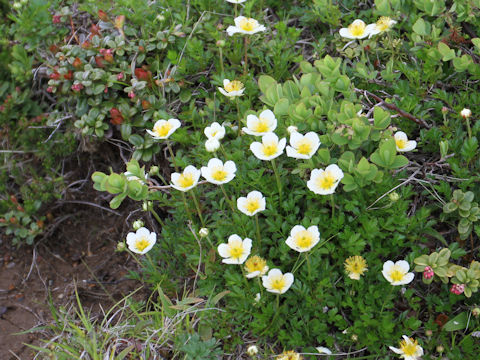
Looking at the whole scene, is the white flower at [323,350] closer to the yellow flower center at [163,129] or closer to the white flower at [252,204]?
the white flower at [252,204]

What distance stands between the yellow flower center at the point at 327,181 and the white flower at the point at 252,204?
24 centimetres

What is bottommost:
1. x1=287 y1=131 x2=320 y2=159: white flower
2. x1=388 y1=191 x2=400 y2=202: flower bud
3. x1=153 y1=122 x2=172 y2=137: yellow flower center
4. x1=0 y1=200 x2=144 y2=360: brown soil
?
x1=0 y1=200 x2=144 y2=360: brown soil

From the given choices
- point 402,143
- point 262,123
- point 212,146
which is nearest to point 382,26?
point 402,143

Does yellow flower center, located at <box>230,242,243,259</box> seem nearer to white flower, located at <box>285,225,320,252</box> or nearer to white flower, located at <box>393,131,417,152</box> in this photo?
white flower, located at <box>285,225,320,252</box>

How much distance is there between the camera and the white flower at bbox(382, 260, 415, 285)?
2039 mm

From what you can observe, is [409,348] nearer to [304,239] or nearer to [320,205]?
[304,239]

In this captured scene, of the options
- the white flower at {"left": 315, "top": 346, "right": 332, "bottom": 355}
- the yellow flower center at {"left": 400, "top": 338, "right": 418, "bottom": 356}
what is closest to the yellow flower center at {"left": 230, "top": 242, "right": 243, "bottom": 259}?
the white flower at {"left": 315, "top": 346, "right": 332, "bottom": 355}

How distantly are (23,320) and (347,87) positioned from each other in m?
2.14

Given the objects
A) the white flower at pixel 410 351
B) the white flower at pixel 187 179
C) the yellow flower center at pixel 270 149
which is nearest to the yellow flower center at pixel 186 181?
the white flower at pixel 187 179

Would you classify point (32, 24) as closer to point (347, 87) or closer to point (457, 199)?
point (347, 87)

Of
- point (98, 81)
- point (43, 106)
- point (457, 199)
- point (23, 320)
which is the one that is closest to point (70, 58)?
point (98, 81)

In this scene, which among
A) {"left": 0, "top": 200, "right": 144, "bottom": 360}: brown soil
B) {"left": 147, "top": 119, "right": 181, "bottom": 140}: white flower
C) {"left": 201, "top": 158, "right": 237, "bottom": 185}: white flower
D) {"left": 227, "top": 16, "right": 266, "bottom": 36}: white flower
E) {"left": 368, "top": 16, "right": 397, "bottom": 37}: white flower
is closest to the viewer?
{"left": 201, "top": 158, "right": 237, "bottom": 185}: white flower

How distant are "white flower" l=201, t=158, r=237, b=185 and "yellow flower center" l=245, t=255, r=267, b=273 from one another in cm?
34

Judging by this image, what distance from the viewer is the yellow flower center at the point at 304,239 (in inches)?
79.3
